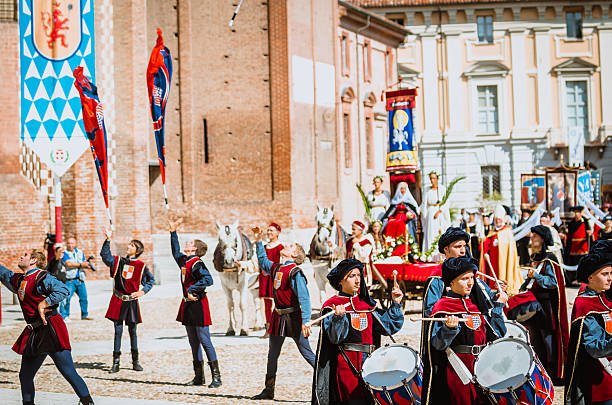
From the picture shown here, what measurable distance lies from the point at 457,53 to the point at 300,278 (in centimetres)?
4055

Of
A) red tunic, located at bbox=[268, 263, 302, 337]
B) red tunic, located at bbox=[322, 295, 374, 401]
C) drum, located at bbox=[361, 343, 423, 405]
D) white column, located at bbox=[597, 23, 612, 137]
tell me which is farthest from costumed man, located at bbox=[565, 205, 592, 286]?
white column, located at bbox=[597, 23, 612, 137]

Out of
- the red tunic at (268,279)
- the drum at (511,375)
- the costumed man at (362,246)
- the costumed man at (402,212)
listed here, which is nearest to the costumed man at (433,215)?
the costumed man at (402,212)

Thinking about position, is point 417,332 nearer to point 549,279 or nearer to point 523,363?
point 549,279

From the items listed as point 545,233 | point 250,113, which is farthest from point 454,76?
point 545,233

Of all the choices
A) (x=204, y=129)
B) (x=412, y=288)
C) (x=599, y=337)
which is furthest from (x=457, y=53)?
(x=599, y=337)

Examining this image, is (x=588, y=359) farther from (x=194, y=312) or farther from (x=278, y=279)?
(x=194, y=312)

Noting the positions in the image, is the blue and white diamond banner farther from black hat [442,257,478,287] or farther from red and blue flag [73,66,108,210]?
black hat [442,257,478,287]

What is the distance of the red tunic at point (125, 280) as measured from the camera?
11789mm

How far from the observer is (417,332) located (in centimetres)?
1428

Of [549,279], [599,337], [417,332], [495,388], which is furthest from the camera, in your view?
[417,332]

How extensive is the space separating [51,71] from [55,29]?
1116 mm

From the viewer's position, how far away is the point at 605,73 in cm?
4875

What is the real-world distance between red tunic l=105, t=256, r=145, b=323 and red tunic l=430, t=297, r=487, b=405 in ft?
19.8

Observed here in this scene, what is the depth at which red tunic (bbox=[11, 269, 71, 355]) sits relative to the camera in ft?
29.6
